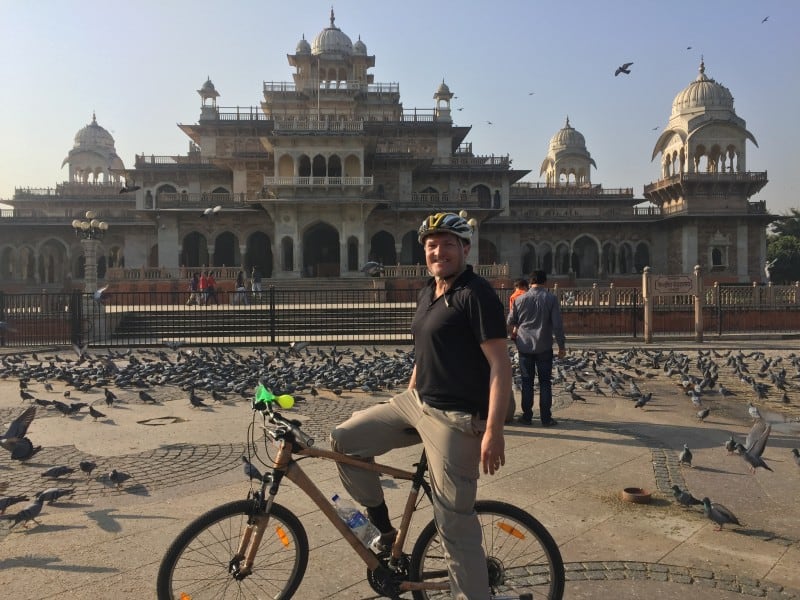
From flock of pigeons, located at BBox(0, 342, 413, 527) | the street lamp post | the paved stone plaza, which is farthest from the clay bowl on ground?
the street lamp post

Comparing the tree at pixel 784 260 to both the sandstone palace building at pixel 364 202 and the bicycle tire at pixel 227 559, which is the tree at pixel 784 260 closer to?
the sandstone palace building at pixel 364 202

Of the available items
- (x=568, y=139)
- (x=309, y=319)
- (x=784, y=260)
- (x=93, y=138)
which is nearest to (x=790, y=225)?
(x=784, y=260)

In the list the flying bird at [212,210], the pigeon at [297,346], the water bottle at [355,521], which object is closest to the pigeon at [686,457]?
the water bottle at [355,521]

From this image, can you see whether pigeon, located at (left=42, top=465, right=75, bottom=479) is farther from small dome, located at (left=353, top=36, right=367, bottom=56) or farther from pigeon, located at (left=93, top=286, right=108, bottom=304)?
small dome, located at (left=353, top=36, right=367, bottom=56)

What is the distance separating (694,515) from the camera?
433 centimetres

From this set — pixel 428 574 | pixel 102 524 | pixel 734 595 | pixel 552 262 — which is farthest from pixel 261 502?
pixel 552 262

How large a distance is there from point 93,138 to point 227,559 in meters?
57.4

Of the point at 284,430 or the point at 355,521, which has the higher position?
the point at 284,430

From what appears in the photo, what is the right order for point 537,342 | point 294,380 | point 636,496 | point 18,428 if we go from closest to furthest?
1. point 636,496
2. point 18,428
3. point 537,342
4. point 294,380

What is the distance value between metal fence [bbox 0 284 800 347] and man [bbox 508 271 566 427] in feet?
29.8

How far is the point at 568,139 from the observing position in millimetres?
51312

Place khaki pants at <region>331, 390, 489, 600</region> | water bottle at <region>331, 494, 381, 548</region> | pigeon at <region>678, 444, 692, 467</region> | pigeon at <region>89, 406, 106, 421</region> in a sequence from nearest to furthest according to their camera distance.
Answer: khaki pants at <region>331, 390, 489, 600</region> → water bottle at <region>331, 494, 381, 548</region> → pigeon at <region>678, 444, 692, 467</region> → pigeon at <region>89, 406, 106, 421</region>

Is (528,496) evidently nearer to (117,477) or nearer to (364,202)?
(117,477)

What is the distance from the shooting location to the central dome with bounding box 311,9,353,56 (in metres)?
42.5
